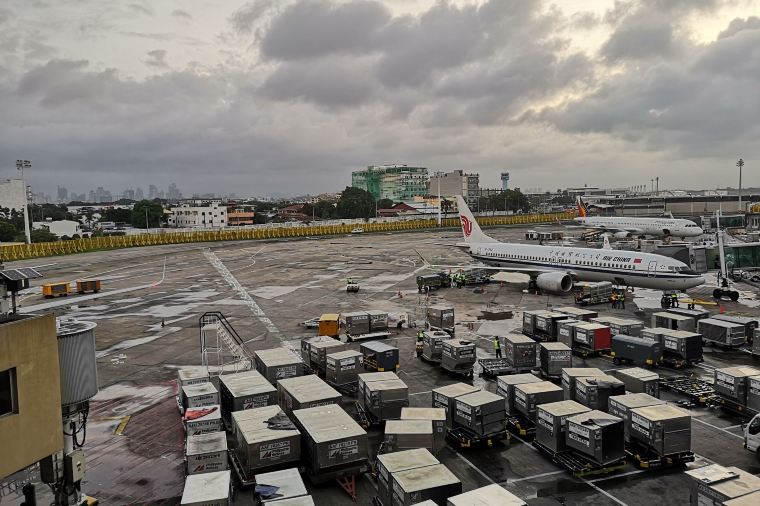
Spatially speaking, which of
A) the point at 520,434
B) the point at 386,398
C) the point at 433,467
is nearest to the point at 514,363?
the point at 520,434

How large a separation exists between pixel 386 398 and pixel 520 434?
5.86 m

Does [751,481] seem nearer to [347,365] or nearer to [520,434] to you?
[520,434]

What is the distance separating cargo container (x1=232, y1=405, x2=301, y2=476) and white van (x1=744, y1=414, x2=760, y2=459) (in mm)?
17108

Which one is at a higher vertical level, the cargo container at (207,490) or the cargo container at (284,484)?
the cargo container at (207,490)

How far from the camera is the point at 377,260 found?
87562 mm

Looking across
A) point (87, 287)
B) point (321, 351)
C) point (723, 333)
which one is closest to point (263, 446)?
point (321, 351)

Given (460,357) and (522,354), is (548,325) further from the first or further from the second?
(460,357)

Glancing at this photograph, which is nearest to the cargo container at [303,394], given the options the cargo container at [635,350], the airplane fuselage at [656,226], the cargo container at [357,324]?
the cargo container at [357,324]

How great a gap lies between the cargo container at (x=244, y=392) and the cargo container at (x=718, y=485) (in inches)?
644

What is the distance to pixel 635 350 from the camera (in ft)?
103

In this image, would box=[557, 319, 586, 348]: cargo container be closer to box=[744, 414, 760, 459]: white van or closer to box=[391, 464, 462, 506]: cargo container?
box=[744, 414, 760, 459]: white van

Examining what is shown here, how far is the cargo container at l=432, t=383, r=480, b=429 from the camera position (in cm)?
2308

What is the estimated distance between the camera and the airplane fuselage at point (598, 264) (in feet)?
154

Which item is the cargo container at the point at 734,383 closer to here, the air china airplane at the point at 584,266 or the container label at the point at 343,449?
the container label at the point at 343,449
